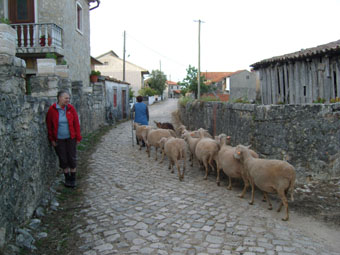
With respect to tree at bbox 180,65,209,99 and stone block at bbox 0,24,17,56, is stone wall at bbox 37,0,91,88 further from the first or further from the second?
tree at bbox 180,65,209,99

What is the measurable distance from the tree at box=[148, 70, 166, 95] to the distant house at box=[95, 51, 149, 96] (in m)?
10.4

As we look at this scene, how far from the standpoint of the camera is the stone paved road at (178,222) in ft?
13.6

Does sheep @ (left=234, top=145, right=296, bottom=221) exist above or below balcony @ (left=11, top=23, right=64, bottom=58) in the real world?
below

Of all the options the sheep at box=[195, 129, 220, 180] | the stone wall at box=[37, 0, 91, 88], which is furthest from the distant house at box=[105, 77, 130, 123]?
the sheep at box=[195, 129, 220, 180]

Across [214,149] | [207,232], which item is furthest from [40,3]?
[207,232]

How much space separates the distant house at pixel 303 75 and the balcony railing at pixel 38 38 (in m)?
8.71

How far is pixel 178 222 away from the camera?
16.2ft

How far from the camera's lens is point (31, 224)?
4.69 meters

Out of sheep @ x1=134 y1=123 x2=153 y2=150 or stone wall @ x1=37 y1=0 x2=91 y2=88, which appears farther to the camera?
stone wall @ x1=37 y1=0 x2=91 y2=88

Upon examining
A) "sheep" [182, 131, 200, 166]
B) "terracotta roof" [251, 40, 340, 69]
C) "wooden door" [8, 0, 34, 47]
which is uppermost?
"wooden door" [8, 0, 34, 47]

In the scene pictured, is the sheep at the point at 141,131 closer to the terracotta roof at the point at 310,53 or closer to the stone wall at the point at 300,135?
the stone wall at the point at 300,135

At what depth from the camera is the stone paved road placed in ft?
13.6

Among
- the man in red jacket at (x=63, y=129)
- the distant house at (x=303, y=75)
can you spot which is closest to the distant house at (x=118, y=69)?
the distant house at (x=303, y=75)

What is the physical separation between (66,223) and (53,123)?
2.07m
